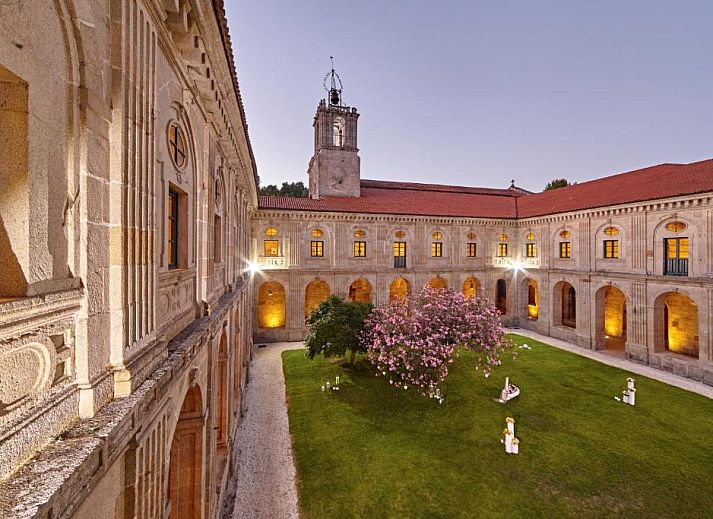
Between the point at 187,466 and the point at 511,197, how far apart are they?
37.6 m

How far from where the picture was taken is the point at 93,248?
9.96 feet

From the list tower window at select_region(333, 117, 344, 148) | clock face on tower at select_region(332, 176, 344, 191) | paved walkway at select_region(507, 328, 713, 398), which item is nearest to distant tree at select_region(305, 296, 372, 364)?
clock face on tower at select_region(332, 176, 344, 191)

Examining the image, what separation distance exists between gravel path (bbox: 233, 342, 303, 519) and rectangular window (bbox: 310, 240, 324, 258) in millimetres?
11173

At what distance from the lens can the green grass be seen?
927 centimetres

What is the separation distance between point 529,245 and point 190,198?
3097 centimetres

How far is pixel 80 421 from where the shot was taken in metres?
2.85

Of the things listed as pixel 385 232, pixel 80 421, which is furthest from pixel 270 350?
pixel 80 421

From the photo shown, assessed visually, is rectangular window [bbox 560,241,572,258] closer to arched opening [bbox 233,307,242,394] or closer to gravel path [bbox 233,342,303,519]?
gravel path [bbox 233,342,303,519]

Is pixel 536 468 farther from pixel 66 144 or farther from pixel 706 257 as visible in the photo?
pixel 706 257

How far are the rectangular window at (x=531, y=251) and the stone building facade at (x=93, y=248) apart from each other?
30561 millimetres

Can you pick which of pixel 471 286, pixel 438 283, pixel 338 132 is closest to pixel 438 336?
pixel 438 283

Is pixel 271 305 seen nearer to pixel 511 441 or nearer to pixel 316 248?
pixel 316 248

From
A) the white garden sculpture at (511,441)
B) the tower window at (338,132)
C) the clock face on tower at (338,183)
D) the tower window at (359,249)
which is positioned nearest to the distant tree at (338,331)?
the white garden sculpture at (511,441)

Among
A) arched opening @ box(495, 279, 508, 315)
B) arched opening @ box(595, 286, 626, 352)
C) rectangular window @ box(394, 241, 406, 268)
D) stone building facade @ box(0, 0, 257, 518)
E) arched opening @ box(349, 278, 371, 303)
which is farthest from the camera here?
arched opening @ box(349, 278, 371, 303)
